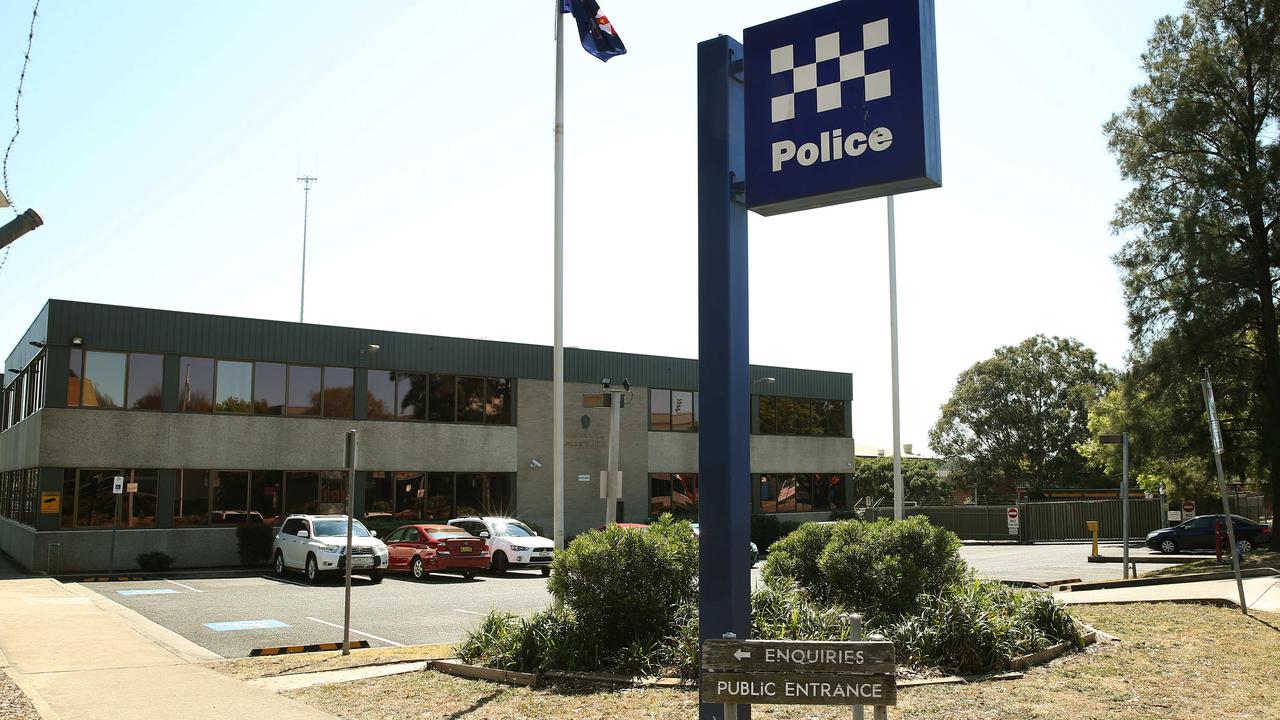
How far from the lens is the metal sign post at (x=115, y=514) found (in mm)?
27078

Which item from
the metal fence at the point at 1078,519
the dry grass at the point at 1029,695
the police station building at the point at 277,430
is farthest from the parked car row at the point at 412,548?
the metal fence at the point at 1078,519

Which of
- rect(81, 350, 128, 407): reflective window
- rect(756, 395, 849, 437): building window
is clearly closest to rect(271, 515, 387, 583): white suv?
rect(81, 350, 128, 407): reflective window

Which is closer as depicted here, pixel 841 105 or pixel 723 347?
pixel 841 105

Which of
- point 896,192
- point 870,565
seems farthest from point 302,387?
point 896,192

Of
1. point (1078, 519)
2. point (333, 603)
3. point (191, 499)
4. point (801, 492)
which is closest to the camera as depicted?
point (333, 603)

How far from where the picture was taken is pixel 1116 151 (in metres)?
30.8

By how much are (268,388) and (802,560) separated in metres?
22.9

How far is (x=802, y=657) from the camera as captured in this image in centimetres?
534

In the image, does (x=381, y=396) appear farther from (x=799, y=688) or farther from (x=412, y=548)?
(x=799, y=688)

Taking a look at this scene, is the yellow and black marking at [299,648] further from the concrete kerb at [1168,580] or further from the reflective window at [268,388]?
the reflective window at [268,388]

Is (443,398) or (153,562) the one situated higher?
(443,398)

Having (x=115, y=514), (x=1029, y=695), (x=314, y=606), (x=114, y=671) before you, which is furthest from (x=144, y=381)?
(x=1029, y=695)

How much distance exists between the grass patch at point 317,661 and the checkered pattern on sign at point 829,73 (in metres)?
7.41

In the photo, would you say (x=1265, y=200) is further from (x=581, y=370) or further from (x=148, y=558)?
(x=148, y=558)
